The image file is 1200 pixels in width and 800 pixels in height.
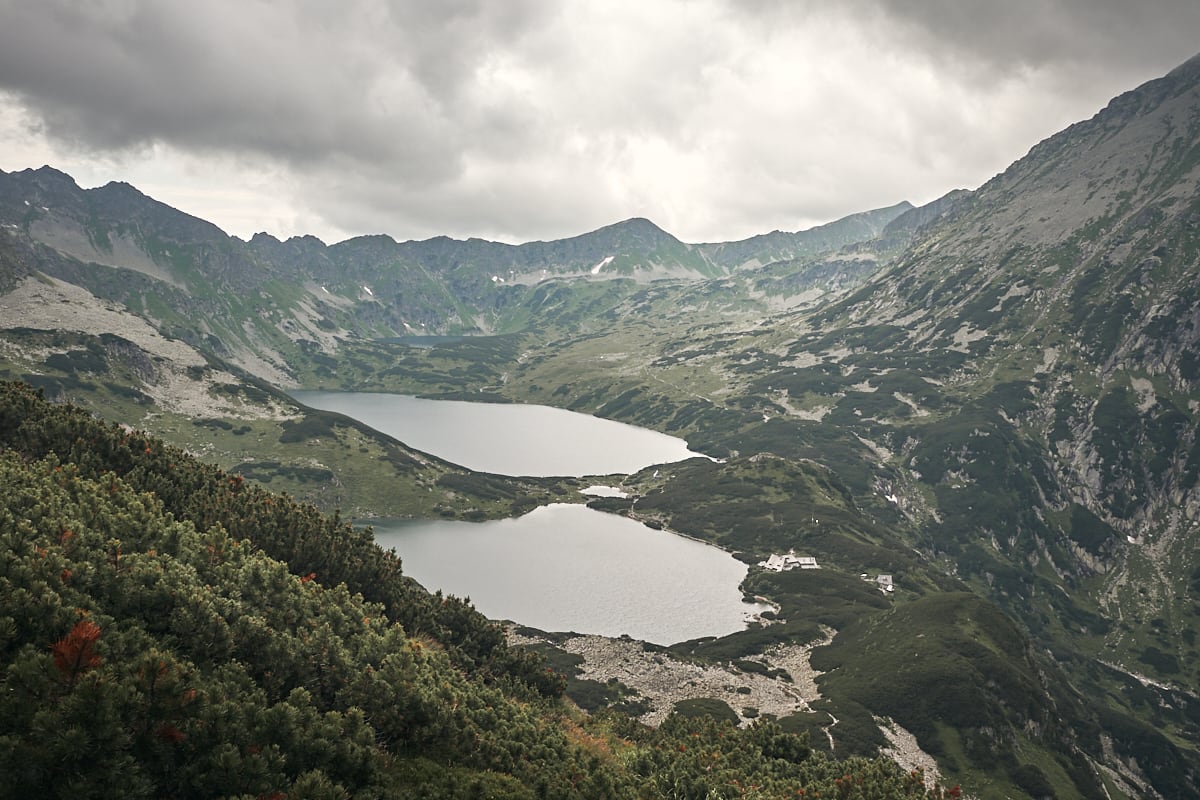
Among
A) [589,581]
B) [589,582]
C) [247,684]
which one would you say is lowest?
[589,582]

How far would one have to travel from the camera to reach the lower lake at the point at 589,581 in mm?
145250

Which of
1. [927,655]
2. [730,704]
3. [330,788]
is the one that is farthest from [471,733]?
[927,655]

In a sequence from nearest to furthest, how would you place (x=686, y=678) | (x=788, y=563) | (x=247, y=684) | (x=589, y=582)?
(x=247, y=684) < (x=686, y=678) < (x=589, y=582) < (x=788, y=563)

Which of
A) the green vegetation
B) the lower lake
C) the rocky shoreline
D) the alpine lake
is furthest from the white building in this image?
the green vegetation

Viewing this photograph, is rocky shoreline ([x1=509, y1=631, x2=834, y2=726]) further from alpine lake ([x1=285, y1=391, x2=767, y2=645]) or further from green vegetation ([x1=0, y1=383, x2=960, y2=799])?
green vegetation ([x1=0, y1=383, x2=960, y2=799])

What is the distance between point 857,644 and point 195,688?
125m

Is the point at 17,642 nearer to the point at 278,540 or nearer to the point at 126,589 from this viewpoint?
the point at 126,589

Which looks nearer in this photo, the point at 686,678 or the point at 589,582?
the point at 686,678

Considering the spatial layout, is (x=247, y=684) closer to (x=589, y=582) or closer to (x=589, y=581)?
(x=589, y=582)

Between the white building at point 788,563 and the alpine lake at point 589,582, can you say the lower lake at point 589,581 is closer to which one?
the alpine lake at point 589,582

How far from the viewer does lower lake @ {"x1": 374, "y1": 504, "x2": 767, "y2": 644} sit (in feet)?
477

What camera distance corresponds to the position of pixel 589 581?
16712cm

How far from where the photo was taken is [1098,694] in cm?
16775

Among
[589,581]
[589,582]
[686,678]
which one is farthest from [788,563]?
[686,678]
